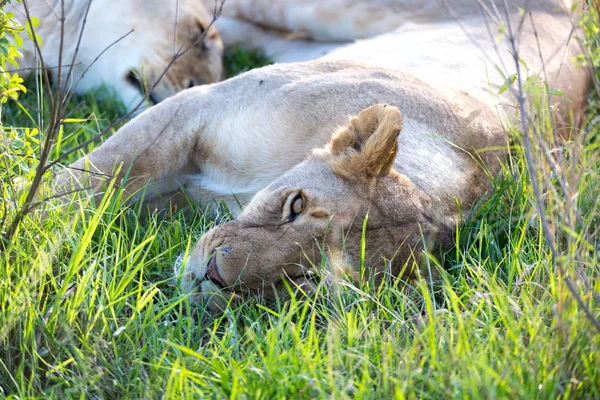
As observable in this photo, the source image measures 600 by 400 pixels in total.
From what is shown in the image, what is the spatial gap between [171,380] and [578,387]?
103 centimetres

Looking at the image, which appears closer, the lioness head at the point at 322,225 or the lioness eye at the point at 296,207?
the lioness head at the point at 322,225

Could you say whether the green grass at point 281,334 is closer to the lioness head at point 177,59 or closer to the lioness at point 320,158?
the lioness at point 320,158

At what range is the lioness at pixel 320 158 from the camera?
2633mm

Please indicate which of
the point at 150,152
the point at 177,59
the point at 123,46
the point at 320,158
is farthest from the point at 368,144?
the point at 123,46

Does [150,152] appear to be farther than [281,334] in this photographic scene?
Yes

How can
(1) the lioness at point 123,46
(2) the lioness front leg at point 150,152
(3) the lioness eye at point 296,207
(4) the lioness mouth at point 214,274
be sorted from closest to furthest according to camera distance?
(4) the lioness mouth at point 214,274 < (3) the lioness eye at point 296,207 < (2) the lioness front leg at point 150,152 < (1) the lioness at point 123,46

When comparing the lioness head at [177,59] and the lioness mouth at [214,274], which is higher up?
the lioness head at [177,59]

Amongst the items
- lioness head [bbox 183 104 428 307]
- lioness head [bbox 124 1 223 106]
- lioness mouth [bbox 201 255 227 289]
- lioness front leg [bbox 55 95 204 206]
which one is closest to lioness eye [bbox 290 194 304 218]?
lioness head [bbox 183 104 428 307]

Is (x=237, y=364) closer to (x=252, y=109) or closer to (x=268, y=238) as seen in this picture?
(x=268, y=238)

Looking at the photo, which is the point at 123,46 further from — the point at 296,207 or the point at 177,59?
the point at 296,207

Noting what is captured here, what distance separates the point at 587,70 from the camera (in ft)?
14.8

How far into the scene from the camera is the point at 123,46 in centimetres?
467

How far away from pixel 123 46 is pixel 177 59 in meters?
0.34

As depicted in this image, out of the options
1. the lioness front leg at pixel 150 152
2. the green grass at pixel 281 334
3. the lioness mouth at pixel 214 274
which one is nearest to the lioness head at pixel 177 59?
the lioness front leg at pixel 150 152
